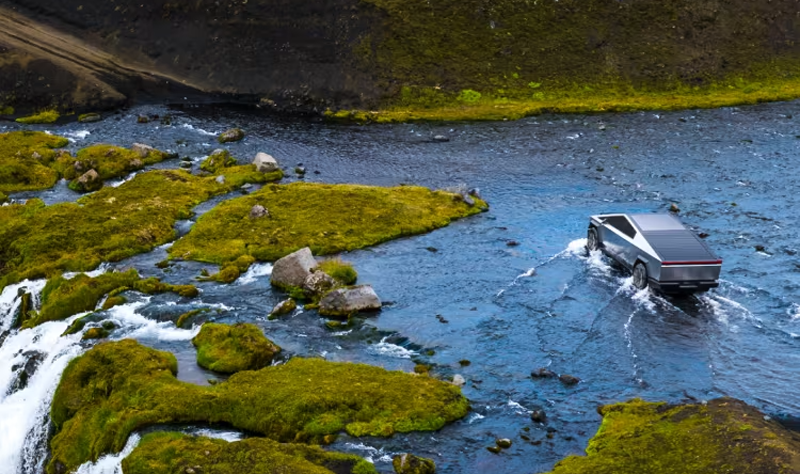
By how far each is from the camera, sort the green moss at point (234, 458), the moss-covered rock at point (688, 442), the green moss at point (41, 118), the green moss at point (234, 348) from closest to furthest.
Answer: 1. the moss-covered rock at point (688, 442)
2. the green moss at point (234, 458)
3. the green moss at point (234, 348)
4. the green moss at point (41, 118)

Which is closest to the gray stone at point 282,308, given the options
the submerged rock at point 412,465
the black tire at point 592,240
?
the submerged rock at point 412,465

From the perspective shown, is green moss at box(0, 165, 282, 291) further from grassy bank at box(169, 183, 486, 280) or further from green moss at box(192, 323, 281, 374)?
green moss at box(192, 323, 281, 374)

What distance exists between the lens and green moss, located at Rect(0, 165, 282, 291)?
46.2 metres

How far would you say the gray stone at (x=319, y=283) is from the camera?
4103 cm

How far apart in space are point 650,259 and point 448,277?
10.5 metres

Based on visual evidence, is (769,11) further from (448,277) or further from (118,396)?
(118,396)

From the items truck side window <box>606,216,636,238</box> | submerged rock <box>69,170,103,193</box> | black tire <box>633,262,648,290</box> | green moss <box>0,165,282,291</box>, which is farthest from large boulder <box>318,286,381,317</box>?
submerged rock <box>69,170,103,193</box>

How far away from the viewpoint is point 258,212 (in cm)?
5134

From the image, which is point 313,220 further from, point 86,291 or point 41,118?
point 41,118

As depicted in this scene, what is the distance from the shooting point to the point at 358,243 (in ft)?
160

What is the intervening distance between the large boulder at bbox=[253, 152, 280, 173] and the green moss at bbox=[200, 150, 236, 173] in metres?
2.37

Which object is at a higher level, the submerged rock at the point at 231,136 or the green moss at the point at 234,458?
the submerged rock at the point at 231,136

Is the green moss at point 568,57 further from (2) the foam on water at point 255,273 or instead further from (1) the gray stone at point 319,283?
(1) the gray stone at point 319,283

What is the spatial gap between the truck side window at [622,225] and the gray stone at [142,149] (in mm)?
36516
